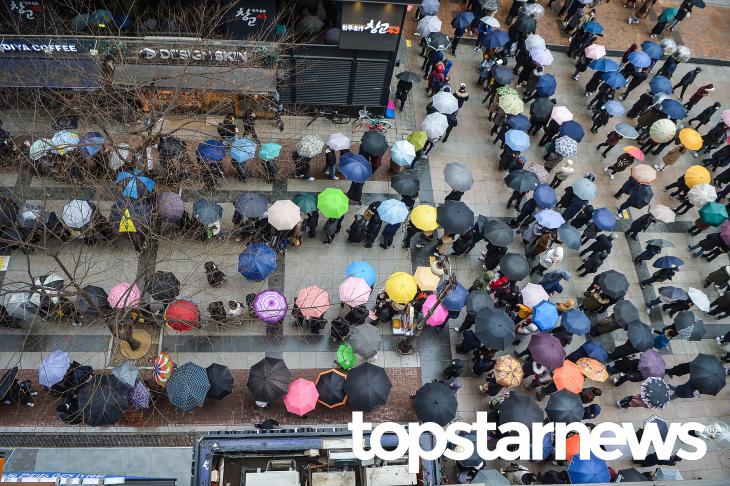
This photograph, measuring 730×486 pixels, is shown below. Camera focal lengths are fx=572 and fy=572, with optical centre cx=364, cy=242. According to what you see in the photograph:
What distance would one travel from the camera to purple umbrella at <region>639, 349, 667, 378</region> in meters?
15.3

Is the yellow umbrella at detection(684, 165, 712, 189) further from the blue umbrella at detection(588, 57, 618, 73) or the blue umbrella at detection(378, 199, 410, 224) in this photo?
the blue umbrella at detection(378, 199, 410, 224)

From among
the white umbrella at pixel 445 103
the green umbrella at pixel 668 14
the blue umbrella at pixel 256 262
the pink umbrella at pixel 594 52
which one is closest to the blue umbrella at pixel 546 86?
the pink umbrella at pixel 594 52

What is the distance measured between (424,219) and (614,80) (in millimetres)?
10212

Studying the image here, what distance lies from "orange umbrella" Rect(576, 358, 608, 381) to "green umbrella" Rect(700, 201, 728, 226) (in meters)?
7.07

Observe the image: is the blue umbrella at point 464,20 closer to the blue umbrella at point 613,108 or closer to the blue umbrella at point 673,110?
the blue umbrella at point 613,108

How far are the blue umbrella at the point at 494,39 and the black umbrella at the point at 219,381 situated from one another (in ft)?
50.5

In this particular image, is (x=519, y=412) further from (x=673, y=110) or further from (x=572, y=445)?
(x=673, y=110)

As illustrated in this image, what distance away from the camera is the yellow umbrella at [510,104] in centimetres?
1961

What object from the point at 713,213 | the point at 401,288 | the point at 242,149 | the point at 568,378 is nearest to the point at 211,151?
the point at 242,149

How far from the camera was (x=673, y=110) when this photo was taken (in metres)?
20.5

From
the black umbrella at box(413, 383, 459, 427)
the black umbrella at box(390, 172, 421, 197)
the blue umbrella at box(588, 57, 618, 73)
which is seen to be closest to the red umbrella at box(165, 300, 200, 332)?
the black umbrella at box(413, 383, 459, 427)

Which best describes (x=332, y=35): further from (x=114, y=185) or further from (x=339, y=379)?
(x=339, y=379)

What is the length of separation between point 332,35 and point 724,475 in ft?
57.4

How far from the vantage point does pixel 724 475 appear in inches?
632
